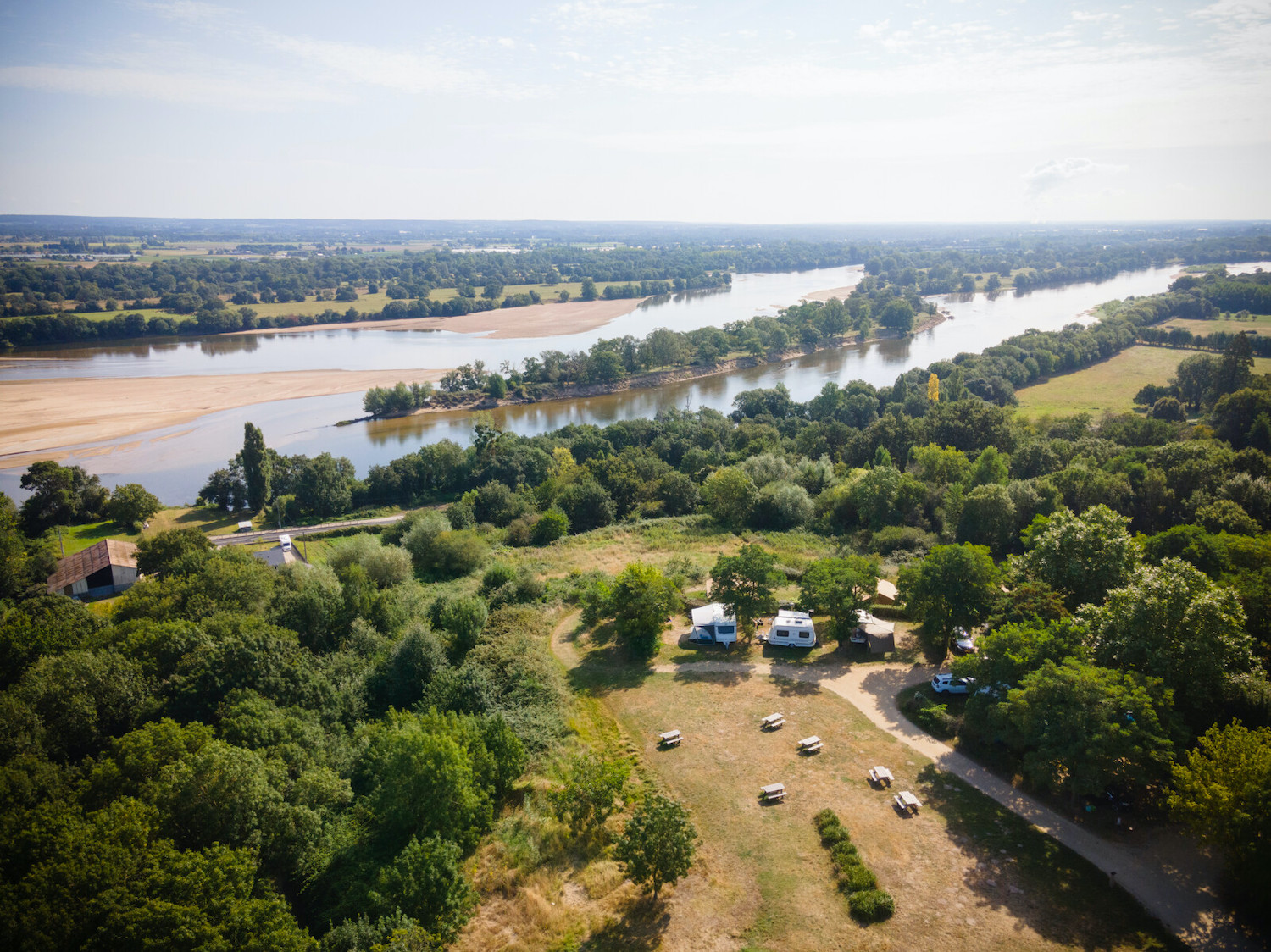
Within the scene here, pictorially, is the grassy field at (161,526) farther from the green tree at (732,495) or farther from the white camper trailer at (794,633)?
the white camper trailer at (794,633)

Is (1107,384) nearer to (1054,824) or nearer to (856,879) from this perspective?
(1054,824)

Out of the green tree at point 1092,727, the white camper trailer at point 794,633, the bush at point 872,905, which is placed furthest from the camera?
the white camper trailer at point 794,633

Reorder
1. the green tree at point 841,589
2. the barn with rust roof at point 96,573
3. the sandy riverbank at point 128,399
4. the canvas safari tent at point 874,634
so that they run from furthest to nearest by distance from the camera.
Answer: the sandy riverbank at point 128,399 < the barn with rust roof at point 96,573 < the canvas safari tent at point 874,634 < the green tree at point 841,589

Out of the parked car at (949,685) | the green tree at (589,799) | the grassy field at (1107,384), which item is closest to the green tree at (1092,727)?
the parked car at (949,685)

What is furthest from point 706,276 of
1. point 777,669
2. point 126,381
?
point 777,669

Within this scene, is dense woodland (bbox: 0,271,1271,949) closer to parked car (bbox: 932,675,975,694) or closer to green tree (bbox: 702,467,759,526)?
green tree (bbox: 702,467,759,526)
